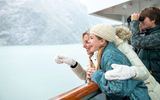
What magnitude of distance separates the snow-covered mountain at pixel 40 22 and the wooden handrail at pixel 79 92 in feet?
78.0

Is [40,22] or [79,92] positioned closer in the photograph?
[79,92]

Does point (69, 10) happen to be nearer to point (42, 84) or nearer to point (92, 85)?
point (42, 84)

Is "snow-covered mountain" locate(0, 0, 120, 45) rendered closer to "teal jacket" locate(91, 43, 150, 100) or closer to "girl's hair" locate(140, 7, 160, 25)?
"girl's hair" locate(140, 7, 160, 25)

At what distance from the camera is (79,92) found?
1.16m

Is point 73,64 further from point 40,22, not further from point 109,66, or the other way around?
point 40,22

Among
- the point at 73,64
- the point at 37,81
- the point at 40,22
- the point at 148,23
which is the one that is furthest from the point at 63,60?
the point at 40,22

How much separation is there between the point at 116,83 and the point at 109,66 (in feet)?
0.25

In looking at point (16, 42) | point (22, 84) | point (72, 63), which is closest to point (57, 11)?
point (16, 42)

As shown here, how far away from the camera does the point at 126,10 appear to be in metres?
4.39

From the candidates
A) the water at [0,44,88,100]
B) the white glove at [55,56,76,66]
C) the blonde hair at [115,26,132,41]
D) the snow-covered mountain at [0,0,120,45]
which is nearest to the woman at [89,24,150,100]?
the blonde hair at [115,26,132,41]

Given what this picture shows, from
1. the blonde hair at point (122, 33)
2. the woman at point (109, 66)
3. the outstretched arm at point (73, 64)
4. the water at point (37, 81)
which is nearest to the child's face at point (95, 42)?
the woman at point (109, 66)

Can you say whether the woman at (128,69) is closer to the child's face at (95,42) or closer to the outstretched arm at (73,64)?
the child's face at (95,42)

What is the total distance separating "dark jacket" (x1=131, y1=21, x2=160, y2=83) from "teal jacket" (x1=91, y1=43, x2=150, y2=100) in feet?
1.55

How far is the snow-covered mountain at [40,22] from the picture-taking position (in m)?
26.2
